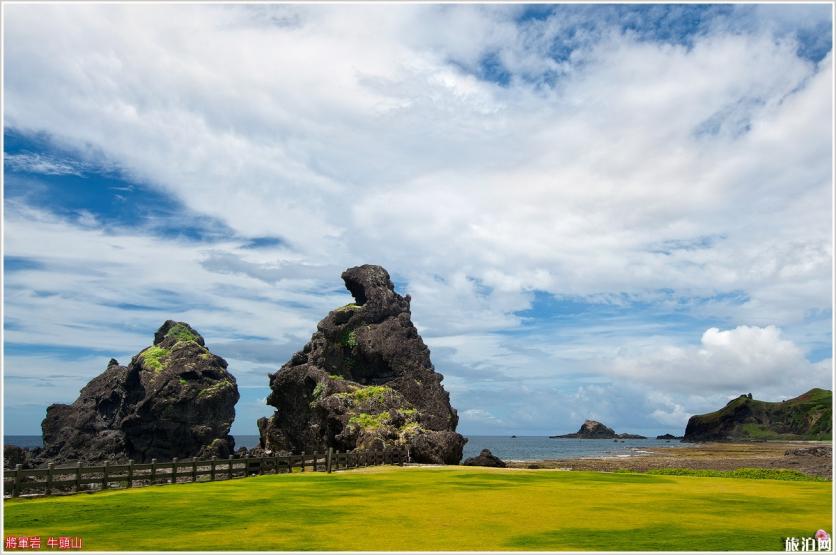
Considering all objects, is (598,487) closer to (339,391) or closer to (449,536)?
(449,536)

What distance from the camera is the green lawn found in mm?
16219

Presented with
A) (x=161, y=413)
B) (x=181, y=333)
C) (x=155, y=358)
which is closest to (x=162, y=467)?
(x=161, y=413)

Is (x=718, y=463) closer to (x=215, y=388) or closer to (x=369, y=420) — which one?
(x=369, y=420)

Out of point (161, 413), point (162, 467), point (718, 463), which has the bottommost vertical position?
point (718, 463)

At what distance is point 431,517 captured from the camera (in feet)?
66.6

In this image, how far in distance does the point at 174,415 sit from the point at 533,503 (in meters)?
108

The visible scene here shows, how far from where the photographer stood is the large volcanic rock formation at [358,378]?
6938 centimetres

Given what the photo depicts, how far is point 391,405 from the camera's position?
6906 cm

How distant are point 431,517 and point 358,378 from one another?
66.5 metres

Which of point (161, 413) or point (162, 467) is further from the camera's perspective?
point (161, 413)

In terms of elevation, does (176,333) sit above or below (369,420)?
above

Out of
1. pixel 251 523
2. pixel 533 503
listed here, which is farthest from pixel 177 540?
pixel 533 503

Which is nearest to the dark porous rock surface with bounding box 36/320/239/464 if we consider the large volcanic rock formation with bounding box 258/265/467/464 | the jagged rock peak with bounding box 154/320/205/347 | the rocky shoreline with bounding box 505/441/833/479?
the jagged rock peak with bounding box 154/320/205/347

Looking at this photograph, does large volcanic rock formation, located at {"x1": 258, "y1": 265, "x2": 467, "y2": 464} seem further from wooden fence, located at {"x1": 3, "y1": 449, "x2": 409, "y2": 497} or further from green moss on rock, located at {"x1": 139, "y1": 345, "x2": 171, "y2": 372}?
green moss on rock, located at {"x1": 139, "y1": 345, "x2": 171, "y2": 372}
